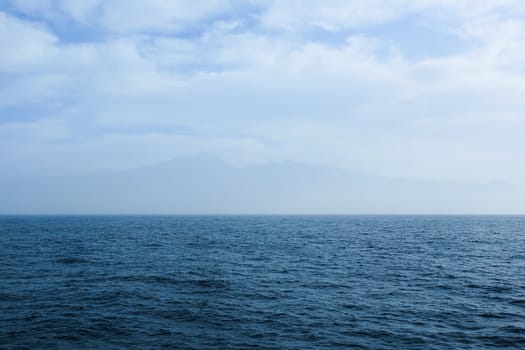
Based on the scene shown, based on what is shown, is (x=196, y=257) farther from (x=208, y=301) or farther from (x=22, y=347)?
(x=22, y=347)

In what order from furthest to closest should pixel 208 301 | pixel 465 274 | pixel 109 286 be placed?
pixel 465 274 → pixel 109 286 → pixel 208 301

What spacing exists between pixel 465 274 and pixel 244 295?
29.1 meters

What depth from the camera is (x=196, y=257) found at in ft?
200

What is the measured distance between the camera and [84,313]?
1194 inches

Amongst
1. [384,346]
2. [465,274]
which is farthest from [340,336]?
[465,274]

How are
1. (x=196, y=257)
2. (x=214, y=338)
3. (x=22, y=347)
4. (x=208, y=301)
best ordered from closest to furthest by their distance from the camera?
1. (x=22, y=347)
2. (x=214, y=338)
3. (x=208, y=301)
4. (x=196, y=257)

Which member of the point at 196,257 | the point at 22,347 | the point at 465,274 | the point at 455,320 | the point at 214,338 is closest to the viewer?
the point at 22,347

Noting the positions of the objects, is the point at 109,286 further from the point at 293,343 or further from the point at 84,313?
the point at 293,343

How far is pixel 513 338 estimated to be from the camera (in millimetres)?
25594

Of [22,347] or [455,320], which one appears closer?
[22,347]

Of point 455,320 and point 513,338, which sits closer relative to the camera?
point 513,338

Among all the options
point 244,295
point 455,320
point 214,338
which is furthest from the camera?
point 244,295

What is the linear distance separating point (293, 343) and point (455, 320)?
539 inches

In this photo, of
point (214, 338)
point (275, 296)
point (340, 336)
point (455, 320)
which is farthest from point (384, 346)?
point (275, 296)
